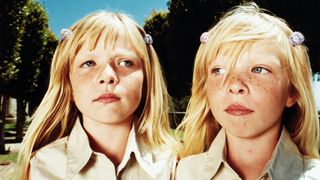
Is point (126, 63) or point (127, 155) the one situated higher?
point (126, 63)

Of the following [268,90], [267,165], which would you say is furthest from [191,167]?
[268,90]

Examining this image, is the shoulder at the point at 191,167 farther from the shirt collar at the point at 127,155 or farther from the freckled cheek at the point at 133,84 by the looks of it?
the freckled cheek at the point at 133,84

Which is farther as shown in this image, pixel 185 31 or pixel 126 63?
pixel 185 31

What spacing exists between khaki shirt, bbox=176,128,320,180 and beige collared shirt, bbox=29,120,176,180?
0.17 metres

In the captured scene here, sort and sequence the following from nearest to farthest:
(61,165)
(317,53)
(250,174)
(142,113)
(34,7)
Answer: (250,174)
(61,165)
(142,113)
(317,53)
(34,7)

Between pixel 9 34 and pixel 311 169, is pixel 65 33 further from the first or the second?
pixel 9 34

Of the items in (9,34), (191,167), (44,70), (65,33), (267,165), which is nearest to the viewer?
(267,165)

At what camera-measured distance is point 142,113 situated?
3.77 meters

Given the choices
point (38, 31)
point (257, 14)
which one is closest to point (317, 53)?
point (38, 31)

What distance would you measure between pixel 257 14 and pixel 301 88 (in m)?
0.60

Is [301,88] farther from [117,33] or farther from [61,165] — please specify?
[61,165]

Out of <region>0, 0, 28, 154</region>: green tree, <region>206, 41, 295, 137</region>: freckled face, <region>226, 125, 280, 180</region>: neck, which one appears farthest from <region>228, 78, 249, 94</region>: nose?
<region>0, 0, 28, 154</region>: green tree

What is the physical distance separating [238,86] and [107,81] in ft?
2.81

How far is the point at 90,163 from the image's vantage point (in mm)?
3436
